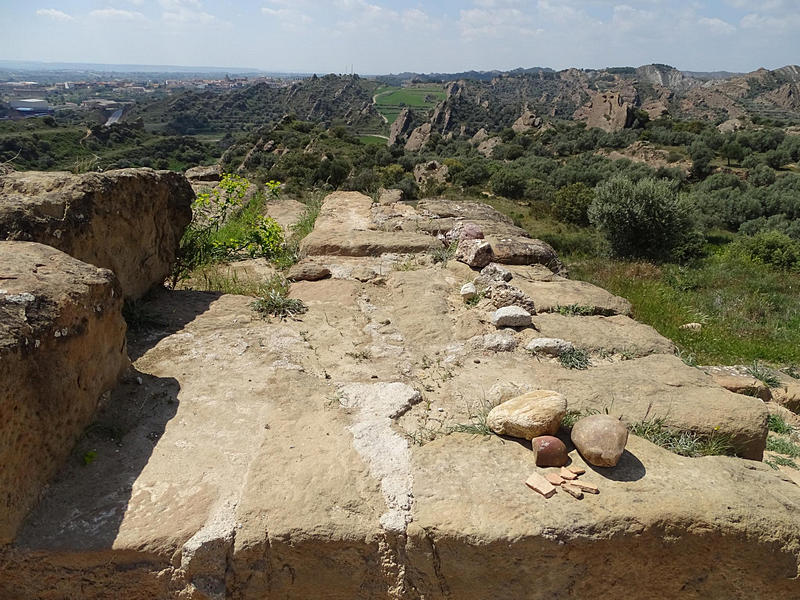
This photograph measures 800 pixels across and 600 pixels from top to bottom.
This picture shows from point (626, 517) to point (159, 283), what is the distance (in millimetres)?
3735

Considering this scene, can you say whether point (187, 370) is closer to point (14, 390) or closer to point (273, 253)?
point (14, 390)

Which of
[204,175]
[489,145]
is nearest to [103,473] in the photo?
[204,175]

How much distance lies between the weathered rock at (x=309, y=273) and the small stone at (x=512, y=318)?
5.78 ft

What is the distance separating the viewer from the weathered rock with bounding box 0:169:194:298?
3.12m

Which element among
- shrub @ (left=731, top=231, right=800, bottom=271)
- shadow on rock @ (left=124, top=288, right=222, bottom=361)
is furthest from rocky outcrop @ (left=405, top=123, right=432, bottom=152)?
shadow on rock @ (left=124, top=288, right=222, bottom=361)

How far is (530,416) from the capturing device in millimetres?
2475

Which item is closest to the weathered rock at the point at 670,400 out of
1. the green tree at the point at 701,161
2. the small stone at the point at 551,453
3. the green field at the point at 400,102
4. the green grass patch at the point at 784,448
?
the small stone at the point at 551,453

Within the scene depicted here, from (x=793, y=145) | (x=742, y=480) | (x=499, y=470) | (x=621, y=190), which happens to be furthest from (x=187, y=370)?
(x=793, y=145)

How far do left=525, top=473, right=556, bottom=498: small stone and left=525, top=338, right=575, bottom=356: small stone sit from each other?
1246 mm

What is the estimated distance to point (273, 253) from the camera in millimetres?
5828

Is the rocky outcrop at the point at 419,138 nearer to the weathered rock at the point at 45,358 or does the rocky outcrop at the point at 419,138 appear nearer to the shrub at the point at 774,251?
the shrub at the point at 774,251

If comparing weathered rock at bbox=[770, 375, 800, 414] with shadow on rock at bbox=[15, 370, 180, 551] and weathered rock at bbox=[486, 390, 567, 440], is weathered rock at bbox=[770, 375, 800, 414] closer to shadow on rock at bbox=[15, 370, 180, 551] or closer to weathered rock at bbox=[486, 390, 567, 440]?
weathered rock at bbox=[486, 390, 567, 440]

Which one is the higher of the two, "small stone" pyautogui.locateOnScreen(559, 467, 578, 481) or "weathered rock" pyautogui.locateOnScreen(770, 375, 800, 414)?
"small stone" pyautogui.locateOnScreen(559, 467, 578, 481)

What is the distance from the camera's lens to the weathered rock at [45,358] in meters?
2.03
